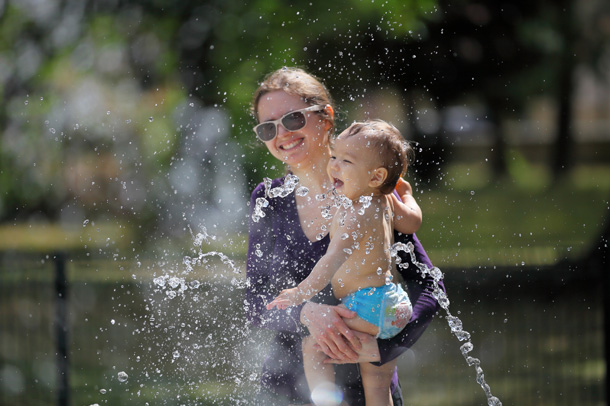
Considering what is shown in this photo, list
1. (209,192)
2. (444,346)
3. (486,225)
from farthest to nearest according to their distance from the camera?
(486,225), (209,192), (444,346)

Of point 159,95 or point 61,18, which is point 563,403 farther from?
point 61,18

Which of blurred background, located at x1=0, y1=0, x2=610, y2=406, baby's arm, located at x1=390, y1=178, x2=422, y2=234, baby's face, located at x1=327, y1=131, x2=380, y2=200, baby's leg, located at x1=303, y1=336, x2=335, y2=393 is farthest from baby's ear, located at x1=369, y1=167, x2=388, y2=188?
blurred background, located at x1=0, y1=0, x2=610, y2=406

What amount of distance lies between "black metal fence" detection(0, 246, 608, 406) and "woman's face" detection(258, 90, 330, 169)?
310cm

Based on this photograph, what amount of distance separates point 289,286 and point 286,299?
152mm

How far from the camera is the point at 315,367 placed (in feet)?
7.11

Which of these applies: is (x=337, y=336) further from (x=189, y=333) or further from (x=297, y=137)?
(x=189, y=333)

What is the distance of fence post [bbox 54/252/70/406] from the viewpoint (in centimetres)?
548

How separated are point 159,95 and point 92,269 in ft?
7.20

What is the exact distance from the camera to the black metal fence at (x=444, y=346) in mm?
5567

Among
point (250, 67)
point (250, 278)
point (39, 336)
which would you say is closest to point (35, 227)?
point (39, 336)

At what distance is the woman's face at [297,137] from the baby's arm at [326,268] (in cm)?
30

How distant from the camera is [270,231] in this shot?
7.49 ft

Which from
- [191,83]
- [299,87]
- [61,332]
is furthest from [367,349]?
[191,83]

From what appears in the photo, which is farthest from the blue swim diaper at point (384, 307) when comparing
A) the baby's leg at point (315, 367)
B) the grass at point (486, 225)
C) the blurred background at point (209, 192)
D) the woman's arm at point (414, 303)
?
the grass at point (486, 225)
